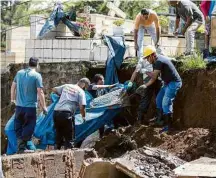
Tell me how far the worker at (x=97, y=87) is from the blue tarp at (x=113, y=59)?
365 mm

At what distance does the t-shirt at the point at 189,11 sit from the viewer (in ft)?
33.1

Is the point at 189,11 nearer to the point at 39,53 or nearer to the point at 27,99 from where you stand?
the point at 39,53

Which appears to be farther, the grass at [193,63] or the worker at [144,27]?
the worker at [144,27]

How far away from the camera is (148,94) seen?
8969 millimetres

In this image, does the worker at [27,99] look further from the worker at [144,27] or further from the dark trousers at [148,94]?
the worker at [144,27]

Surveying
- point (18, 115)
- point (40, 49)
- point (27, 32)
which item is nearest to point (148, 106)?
point (18, 115)

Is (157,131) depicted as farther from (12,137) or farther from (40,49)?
(40,49)

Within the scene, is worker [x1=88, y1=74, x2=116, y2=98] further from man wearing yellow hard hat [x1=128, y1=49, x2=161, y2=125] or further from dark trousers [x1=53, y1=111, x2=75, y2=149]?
dark trousers [x1=53, y1=111, x2=75, y2=149]

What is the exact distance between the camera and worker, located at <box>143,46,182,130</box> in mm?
8234

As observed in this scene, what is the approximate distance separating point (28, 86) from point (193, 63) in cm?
285

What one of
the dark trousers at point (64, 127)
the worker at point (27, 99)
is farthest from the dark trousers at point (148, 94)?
the worker at point (27, 99)

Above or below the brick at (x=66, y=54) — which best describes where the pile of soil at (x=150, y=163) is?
below

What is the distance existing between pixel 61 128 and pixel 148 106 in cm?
175

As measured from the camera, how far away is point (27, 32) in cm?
2070
